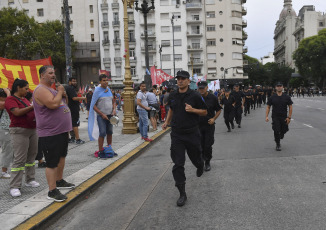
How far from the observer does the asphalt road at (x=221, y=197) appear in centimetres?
374

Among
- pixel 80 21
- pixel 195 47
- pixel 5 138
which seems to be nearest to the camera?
pixel 5 138

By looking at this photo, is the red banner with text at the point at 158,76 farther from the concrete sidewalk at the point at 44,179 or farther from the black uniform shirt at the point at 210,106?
the black uniform shirt at the point at 210,106

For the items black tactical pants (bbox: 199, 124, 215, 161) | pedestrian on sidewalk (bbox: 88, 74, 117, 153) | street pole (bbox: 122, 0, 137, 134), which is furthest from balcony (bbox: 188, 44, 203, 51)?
black tactical pants (bbox: 199, 124, 215, 161)

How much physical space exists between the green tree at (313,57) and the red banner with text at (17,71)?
6396 centimetres

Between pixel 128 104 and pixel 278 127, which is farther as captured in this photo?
pixel 128 104

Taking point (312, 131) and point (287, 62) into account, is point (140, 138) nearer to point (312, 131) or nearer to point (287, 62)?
point (312, 131)

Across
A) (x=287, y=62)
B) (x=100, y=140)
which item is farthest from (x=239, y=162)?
(x=287, y=62)

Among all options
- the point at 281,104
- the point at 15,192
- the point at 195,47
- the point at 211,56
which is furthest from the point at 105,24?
the point at 15,192

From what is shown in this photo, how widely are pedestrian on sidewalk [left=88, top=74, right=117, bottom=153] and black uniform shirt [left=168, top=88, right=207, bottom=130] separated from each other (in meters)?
2.74

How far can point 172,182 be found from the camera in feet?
18.1

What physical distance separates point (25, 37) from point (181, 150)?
1863 inches

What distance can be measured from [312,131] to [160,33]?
50.3m

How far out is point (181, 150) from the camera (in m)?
4.55

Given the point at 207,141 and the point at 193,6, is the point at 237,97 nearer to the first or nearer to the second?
the point at 207,141
